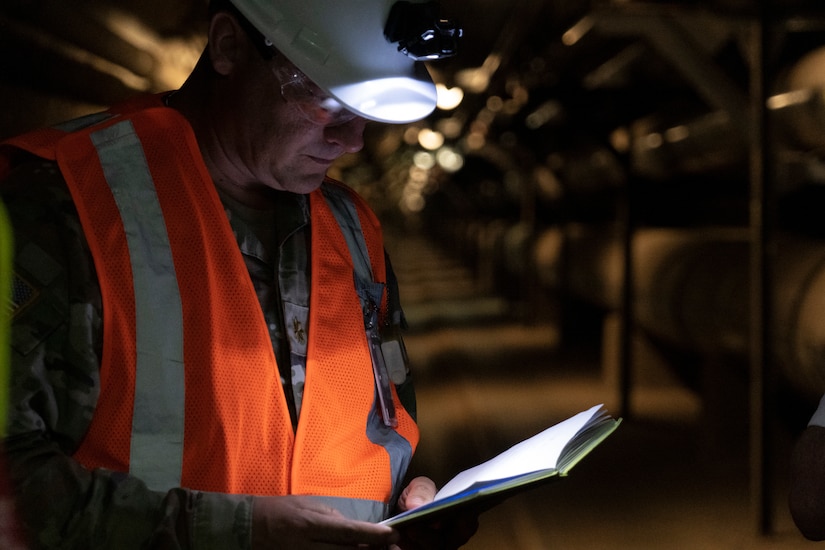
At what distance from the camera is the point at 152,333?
4.31 feet

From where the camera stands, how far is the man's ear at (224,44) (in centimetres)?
→ 153

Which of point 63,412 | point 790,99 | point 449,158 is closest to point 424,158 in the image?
point 449,158

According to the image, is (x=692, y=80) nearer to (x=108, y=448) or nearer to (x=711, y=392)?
(x=711, y=392)

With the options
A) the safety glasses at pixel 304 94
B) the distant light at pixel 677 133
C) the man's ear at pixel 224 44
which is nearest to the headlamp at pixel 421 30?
the safety glasses at pixel 304 94

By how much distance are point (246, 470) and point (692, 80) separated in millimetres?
3501

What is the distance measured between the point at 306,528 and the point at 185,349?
0.36m

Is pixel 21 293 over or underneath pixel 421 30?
underneath

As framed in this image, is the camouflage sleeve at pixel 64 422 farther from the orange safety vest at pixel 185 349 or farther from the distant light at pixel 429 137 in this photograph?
the distant light at pixel 429 137

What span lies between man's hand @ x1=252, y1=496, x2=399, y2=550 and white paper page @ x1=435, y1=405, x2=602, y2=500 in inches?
5.8

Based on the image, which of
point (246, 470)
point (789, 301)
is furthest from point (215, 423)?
point (789, 301)

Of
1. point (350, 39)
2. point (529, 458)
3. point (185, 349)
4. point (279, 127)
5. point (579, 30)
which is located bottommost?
→ point (529, 458)

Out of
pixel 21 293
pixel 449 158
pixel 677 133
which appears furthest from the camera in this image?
pixel 449 158

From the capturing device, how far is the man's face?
151cm

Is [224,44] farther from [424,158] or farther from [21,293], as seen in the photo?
[424,158]
